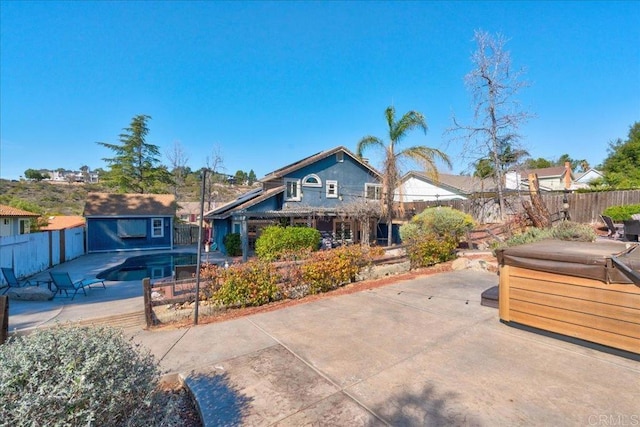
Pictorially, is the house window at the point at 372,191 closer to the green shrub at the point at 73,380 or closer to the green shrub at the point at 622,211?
the green shrub at the point at 622,211

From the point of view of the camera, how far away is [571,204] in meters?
17.8

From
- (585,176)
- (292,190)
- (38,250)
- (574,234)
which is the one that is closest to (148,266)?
(38,250)

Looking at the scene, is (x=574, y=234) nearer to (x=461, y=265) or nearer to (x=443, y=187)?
(x=461, y=265)

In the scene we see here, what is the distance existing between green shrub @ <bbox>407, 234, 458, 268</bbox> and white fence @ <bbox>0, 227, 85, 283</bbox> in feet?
44.2

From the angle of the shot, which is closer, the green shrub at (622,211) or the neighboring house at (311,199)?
the green shrub at (622,211)

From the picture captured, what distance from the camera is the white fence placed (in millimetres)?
10509

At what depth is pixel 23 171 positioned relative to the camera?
56.0 meters

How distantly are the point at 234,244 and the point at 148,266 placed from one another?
4912 mm

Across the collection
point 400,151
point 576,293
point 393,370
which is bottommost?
point 393,370

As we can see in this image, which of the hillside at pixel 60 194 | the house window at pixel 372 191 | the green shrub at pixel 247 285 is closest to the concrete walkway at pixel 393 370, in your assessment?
the green shrub at pixel 247 285

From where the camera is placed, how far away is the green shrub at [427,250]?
9852 millimetres

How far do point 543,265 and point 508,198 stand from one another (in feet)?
59.5

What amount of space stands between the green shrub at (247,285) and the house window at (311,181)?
1244 centimetres

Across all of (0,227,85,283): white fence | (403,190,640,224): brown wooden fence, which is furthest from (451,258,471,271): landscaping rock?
(0,227,85,283): white fence
